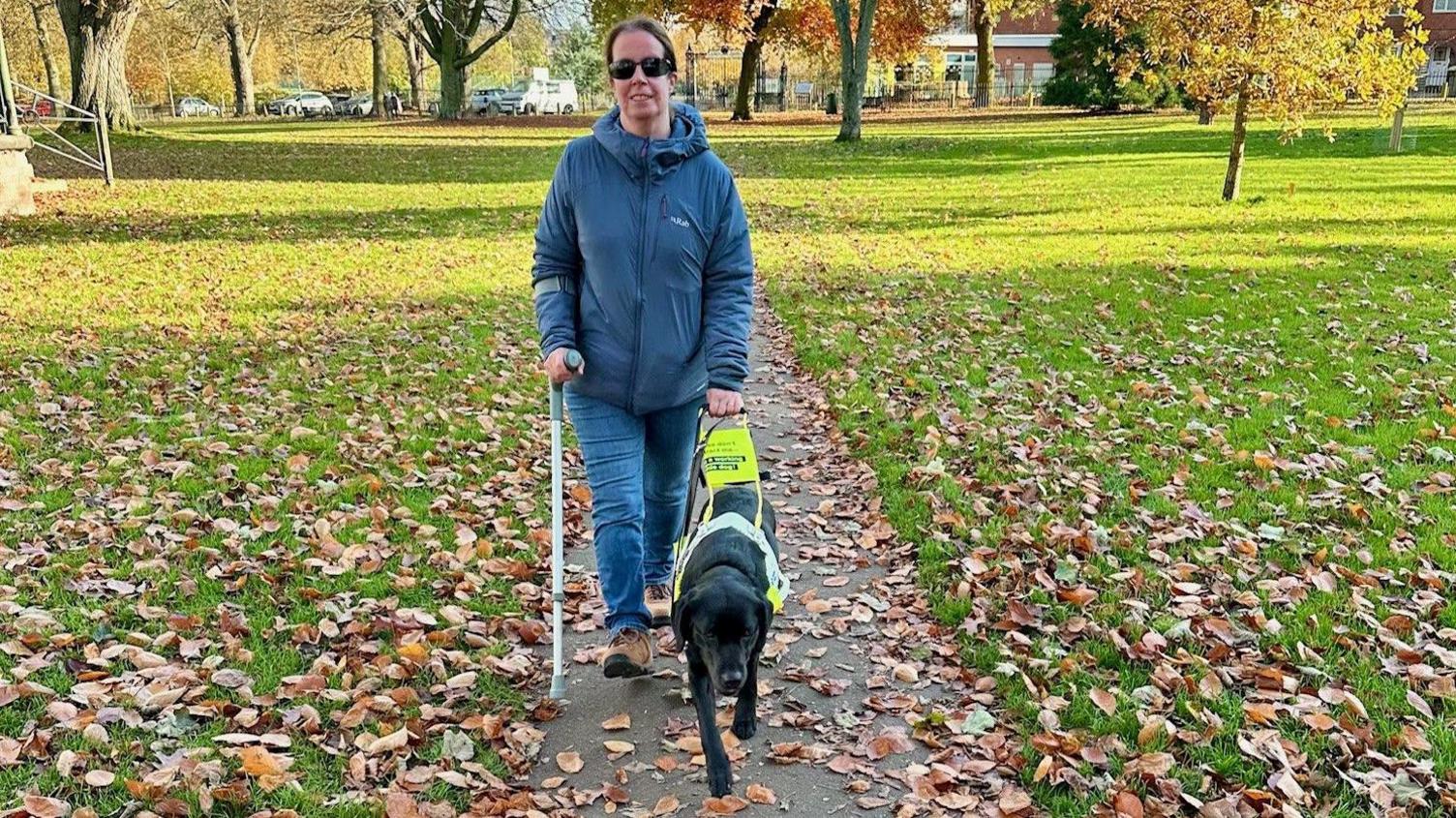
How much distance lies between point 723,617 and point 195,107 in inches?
3118

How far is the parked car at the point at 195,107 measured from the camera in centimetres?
7044

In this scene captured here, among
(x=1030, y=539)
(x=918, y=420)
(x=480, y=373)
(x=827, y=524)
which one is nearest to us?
(x=1030, y=539)

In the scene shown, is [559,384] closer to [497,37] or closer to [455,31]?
[455,31]

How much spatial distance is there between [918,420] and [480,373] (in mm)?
3588

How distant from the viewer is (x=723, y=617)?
346cm

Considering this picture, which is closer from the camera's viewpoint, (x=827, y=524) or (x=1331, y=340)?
(x=827, y=524)

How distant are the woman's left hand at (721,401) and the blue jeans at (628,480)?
192mm

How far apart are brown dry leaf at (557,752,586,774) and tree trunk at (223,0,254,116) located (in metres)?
49.1

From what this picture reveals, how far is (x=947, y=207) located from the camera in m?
18.3

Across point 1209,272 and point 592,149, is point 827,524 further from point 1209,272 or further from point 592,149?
point 1209,272

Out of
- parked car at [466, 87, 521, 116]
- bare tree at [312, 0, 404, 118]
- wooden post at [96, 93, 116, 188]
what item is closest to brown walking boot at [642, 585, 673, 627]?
wooden post at [96, 93, 116, 188]

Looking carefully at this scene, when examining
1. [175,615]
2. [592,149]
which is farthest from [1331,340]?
[175,615]

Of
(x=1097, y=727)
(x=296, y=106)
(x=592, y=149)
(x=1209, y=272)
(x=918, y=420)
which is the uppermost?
(x=296, y=106)

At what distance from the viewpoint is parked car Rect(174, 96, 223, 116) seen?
231 feet
